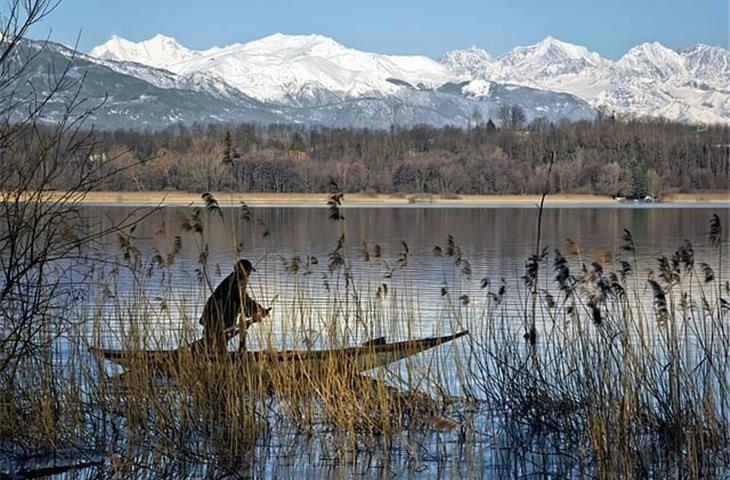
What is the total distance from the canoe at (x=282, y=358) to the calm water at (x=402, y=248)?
111 cm

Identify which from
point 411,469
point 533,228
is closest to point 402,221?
point 533,228

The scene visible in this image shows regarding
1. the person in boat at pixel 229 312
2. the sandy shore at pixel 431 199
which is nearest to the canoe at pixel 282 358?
the person in boat at pixel 229 312

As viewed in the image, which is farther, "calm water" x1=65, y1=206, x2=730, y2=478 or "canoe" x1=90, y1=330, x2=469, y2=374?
"canoe" x1=90, y1=330, x2=469, y2=374

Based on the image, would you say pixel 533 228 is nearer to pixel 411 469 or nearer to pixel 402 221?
pixel 402 221

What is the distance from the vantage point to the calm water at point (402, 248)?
58.2ft

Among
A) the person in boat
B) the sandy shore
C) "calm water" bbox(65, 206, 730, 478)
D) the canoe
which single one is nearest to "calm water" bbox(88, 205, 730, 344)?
"calm water" bbox(65, 206, 730, 478)

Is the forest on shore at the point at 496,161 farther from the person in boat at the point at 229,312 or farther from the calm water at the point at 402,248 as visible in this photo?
the person in boat at the point at 229,312

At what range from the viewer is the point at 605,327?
9.05m

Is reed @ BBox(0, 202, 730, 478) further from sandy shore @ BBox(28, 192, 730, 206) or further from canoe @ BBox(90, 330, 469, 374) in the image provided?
sandy shore @ BBox(28, 192, 730, 206)

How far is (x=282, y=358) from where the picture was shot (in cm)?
952

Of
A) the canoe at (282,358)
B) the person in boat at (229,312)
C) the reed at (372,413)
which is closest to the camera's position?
the reed at (372,413)

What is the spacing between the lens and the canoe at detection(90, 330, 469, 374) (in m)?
9.18

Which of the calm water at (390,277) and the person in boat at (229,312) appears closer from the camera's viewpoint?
the calm water at (390,277)

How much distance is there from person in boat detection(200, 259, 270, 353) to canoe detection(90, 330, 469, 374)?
16 cm
